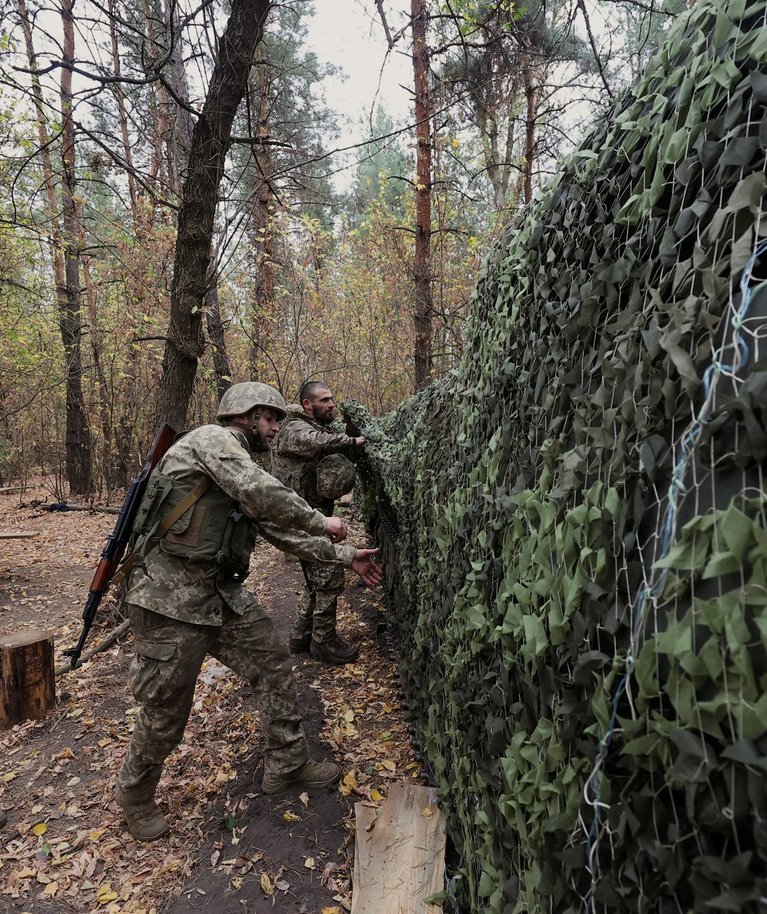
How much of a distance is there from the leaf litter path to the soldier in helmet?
0.20 m

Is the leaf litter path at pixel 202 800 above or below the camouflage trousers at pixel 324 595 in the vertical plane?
below

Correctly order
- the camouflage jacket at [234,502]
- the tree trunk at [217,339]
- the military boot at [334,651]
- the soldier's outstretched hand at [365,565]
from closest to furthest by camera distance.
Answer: the camouflage jacket at [234,502] → the soldier's outstretched hand at [365,565] → the military boot at [334,651] → the tree trunk at [217,339]

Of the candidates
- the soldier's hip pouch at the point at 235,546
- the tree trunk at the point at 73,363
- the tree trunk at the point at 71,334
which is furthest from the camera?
the tree trunk at the point at 73,363

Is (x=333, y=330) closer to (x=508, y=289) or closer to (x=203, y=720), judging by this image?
(x=203, y=720)

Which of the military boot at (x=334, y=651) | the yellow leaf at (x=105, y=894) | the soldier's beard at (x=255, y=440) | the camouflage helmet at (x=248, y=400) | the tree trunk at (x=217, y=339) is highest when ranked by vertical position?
the tree trunk at (x=217, y=339)

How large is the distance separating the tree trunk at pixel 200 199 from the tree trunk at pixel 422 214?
4495 mm

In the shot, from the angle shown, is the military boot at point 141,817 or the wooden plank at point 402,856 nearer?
the wooden plank at point 402,856

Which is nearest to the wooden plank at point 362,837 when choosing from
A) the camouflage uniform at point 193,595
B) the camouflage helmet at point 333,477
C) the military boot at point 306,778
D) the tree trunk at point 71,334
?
the military boot at point 306,778

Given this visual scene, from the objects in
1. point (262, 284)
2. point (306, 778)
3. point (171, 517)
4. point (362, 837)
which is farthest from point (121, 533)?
point (262, 284)

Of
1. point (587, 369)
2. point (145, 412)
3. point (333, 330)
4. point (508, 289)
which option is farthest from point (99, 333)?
point (587, 369)

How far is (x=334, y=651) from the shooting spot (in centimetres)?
482

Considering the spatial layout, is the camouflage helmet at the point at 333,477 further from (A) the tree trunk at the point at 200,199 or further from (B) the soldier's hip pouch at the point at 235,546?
(A) the tree trunk at the point at 200,199

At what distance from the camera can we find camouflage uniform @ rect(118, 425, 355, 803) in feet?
9.88

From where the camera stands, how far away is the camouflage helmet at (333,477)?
5113 mm
